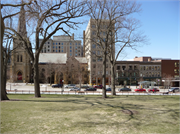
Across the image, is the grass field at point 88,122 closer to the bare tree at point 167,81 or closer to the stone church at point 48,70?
the stone church at point 48,70

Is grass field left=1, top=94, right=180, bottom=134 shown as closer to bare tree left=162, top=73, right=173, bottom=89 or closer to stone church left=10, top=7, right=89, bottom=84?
stone church left=10, top=7, right=89, bottom=84

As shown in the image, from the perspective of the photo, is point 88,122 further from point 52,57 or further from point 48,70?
point 52,57

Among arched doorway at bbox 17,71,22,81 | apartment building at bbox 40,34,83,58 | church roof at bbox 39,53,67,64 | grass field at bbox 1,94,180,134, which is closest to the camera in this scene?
grass field at bbox 1,94,180,134

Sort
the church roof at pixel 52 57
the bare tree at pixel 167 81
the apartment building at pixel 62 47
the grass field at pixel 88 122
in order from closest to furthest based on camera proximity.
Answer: the grass field at pixel 88 122 → the bare tree at pixel 167 81 → the church roof at pixel 52 57 → the apartment building at pixel 62 47

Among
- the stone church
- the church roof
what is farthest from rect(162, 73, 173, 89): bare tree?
the church roof

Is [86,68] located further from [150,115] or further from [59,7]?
[150,115]

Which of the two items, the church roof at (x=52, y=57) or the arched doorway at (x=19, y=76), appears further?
the church roof at (x=52, y=57)

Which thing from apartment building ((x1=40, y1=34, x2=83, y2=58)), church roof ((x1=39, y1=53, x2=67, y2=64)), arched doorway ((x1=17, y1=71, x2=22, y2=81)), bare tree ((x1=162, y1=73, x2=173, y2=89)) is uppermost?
apartment building ((x1=40, y1=34, x2=83, y2=58))

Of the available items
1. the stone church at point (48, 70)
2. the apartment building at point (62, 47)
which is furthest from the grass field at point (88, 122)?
the apartment building at point (62, 47)

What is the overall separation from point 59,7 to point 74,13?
1921mm

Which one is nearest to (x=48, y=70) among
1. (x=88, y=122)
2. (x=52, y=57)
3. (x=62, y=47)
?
(x=52, y=57)

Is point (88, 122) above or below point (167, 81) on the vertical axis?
above

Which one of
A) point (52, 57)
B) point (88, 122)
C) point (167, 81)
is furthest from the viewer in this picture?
point (52, 57)

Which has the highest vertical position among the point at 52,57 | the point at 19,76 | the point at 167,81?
the point at 52,57
